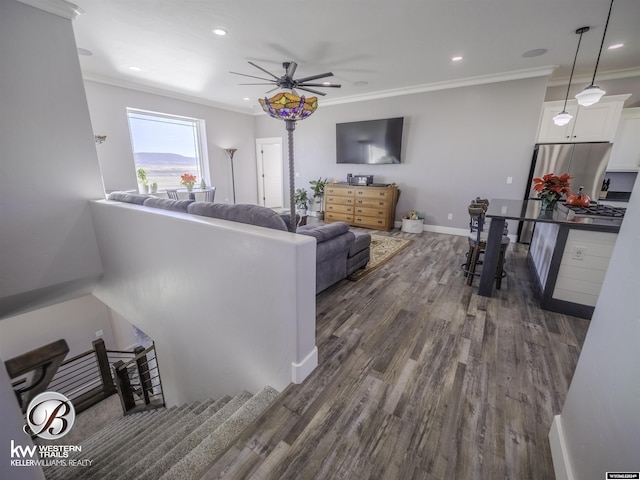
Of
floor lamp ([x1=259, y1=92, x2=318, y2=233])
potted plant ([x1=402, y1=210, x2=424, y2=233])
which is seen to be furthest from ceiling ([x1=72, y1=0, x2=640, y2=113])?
potted plant ([x1=402, y1=210, x2=424, y2=233])

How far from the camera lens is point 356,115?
5.73m

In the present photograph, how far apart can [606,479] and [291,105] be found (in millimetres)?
2351

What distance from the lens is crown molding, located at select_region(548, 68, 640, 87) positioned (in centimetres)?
394

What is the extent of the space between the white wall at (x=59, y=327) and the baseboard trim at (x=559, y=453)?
6428mm

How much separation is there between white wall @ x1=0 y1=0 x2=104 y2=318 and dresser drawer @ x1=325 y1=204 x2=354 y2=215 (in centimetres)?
410

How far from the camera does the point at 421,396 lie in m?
1.53

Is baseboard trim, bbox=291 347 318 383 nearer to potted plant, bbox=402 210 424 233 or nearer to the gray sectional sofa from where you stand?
the gray sectional sofa

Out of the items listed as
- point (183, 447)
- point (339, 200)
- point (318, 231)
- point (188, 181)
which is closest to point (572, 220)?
point (318, 231)

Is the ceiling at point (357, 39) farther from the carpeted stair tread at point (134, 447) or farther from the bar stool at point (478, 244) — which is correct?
the carpeted stair tread at point (134, 447)

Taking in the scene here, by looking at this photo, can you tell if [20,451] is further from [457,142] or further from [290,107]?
[457,142]

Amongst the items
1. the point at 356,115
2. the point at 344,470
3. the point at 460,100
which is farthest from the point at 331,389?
the point at 356,115

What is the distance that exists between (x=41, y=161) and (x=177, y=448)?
2.94 m

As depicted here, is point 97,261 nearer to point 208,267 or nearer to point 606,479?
point 208,267

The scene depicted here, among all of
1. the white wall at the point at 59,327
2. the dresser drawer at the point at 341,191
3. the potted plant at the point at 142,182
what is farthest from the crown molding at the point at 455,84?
the white wall at the point at 59,327
